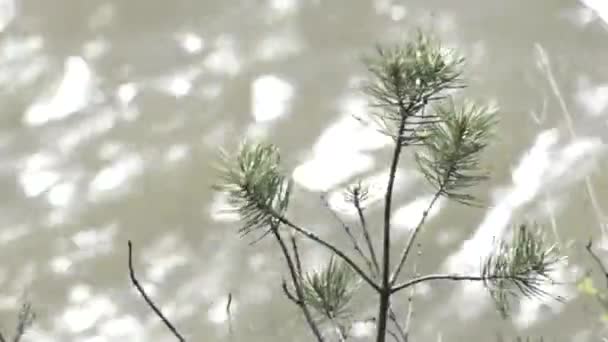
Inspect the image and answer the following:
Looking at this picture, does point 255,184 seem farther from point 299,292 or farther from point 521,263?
point 521,263

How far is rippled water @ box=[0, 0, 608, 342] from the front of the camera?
185cm

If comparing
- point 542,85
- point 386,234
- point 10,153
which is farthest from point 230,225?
point 386,234

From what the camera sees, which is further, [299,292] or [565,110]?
[565,110]

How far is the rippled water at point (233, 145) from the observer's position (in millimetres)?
1854

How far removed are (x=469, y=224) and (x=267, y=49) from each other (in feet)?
2.18

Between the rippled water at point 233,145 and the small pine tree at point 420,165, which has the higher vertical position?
the rippled water at point 233,145

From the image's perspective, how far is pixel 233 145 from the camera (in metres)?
2.07

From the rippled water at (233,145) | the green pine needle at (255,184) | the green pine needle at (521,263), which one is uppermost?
the rippled water at (233,145)

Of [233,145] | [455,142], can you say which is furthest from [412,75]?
[233,145]

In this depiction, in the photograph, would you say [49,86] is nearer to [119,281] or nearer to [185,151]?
[185,151]

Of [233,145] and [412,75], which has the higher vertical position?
[233,145]

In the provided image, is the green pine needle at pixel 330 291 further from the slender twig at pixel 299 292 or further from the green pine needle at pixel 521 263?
the green pine needle at pixel 521 263

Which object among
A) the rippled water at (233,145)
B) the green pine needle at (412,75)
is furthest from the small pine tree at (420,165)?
the rippled water at (233,145)

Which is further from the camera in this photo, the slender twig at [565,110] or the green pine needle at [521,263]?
the slender twig at [565,110]
